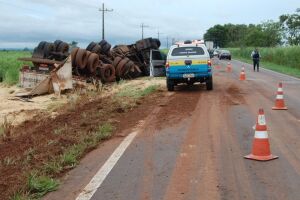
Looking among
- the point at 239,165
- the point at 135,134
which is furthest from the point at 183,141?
the point at 239,165

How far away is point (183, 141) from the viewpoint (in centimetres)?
1020

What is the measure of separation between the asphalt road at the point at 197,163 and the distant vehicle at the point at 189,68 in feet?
23.6

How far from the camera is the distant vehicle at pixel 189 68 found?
21.6 meters

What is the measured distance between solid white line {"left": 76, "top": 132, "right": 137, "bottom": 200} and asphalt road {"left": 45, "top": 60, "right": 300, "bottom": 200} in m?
0.06

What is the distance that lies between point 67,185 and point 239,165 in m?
2.58

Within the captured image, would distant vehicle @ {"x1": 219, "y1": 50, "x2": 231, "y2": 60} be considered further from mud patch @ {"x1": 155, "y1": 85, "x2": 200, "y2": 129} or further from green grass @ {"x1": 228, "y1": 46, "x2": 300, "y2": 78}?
mud patch @ {"x1": 155, "y1": 85, "x2": 200, "y2": 129}

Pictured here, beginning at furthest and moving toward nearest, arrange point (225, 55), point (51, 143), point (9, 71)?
point (225, 55), point (9, 71), point (51, 143)

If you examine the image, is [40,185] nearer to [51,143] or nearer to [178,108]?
[51,143]

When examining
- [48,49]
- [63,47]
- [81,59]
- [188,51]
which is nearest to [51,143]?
[188,51]

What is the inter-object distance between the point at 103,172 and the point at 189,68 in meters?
14.2

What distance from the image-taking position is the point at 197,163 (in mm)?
8188

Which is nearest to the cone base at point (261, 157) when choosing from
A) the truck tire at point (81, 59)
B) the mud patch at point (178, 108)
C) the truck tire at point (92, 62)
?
the mud patch at point (178, 108)

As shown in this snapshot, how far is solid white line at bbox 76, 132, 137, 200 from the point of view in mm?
6614

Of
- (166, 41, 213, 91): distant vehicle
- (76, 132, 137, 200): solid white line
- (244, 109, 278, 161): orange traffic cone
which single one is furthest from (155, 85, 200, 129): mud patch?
(244, 109, 278, 161): orange traffic cone
